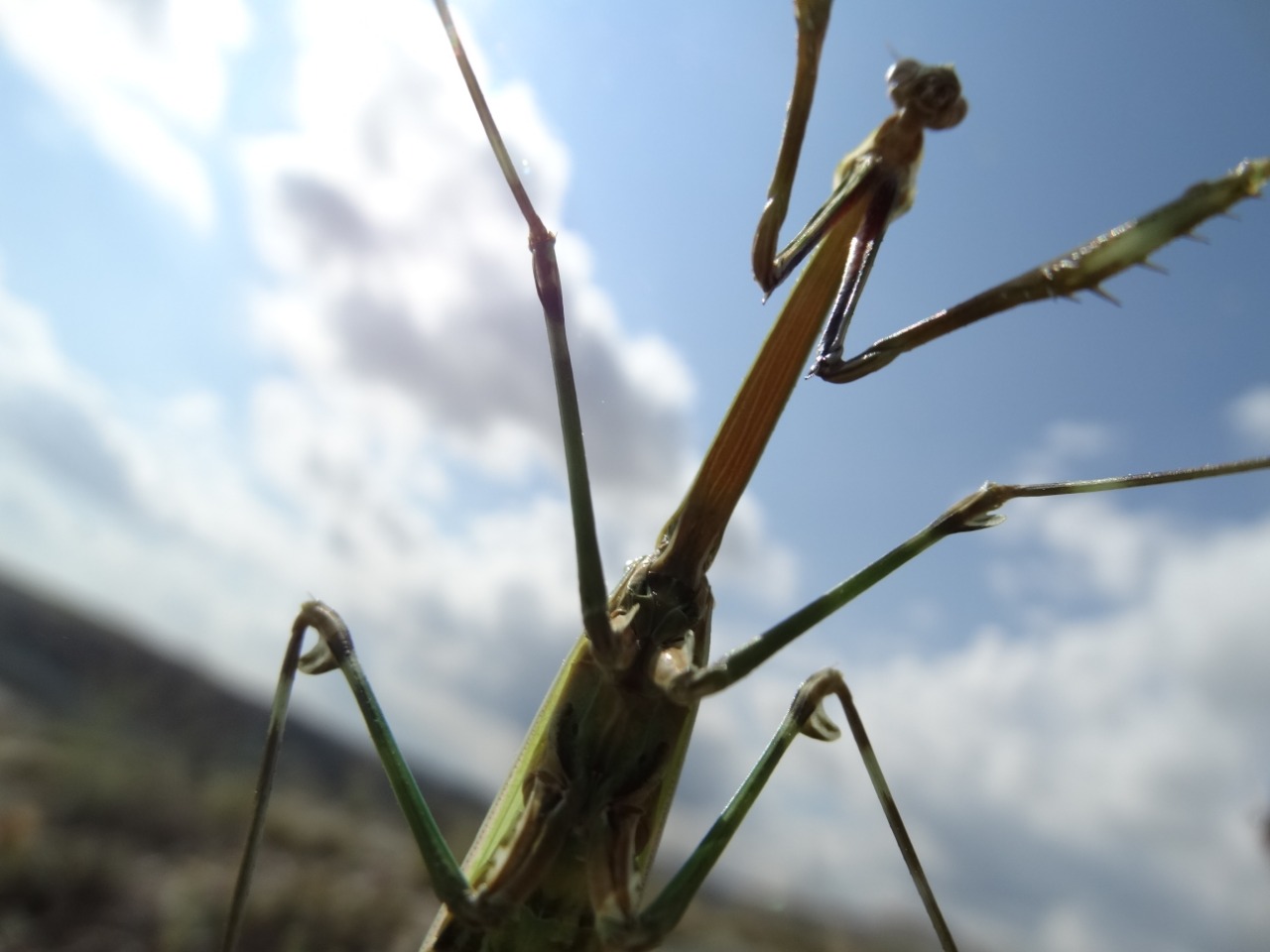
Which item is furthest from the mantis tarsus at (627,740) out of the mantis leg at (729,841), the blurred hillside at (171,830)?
the blurred hillside at (171,830)

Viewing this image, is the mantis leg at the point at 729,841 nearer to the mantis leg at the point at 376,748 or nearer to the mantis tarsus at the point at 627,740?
the mantis tarsus at the point at 627,740

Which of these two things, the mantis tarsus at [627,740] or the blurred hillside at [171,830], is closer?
the mantis tarsus at [627,740]

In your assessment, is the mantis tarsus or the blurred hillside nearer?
the mantis tarsus

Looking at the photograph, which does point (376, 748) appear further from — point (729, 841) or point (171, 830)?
point (171, 830)

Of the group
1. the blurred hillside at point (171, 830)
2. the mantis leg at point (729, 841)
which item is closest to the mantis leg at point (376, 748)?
the mantis leg at point (729, 841)

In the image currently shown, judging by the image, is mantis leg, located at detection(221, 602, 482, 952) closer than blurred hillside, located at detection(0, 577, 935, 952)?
Yes

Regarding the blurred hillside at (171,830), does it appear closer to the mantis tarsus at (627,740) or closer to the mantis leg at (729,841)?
the mantis tarsus at (627,740)

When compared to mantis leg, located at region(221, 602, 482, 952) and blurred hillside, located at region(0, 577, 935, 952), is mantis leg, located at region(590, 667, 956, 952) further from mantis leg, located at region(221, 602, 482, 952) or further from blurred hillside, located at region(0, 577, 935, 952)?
blurred hillside, located at region(0, 577, 935, 952)

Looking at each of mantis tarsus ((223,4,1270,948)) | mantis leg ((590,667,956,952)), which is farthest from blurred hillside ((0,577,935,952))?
mantis leg ((590,667,956,952))
